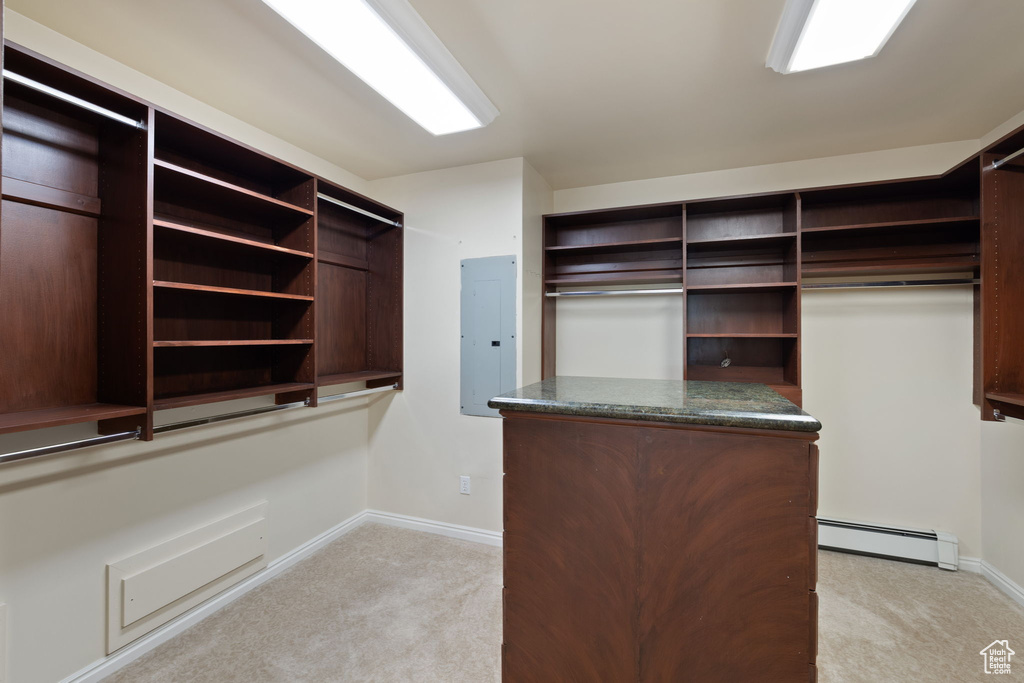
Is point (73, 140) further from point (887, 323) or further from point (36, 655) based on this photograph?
point (887, 323)

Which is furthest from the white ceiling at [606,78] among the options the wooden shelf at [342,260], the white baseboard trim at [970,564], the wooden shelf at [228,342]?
the white baseboard trim at [970,564]

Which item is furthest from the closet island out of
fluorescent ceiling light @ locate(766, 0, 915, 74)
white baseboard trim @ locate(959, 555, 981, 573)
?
white baseboard trim @ locate(959, 555, 981, 573)

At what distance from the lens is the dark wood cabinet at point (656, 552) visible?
1091 mm

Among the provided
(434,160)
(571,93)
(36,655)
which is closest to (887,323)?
(571,93)

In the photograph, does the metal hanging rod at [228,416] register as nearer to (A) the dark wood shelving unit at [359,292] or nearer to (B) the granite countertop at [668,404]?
(A) the dark wood shelving unit at [359,292]

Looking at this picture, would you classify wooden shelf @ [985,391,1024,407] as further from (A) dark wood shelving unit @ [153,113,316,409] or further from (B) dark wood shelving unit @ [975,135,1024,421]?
(A) dark wood shelving unit @ [153,113,316,409]

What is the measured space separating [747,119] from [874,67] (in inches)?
22.5

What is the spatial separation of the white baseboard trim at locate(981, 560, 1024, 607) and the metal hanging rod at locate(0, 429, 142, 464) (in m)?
4.29

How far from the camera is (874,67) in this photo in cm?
192

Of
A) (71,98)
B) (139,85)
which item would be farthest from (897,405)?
(139,85)

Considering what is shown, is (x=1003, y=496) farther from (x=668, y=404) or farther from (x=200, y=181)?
(x=200, y=181)

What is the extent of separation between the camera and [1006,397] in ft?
6.37

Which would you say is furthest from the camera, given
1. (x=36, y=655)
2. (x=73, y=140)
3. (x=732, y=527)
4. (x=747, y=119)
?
(x=747, y=119)

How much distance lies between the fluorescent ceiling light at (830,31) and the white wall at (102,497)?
2670 mm
